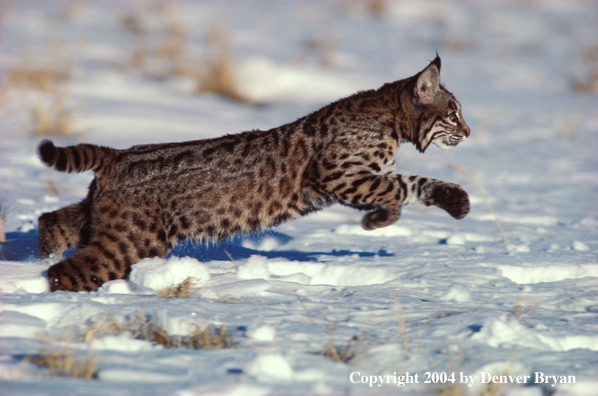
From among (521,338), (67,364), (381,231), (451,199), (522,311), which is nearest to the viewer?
(67,364)

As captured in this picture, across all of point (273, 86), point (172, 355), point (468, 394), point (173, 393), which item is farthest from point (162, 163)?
point (273, 86)

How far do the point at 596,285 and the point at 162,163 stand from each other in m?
3.16

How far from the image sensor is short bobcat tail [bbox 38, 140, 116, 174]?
3660mm

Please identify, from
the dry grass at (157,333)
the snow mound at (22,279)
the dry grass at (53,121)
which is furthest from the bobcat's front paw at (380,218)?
the dry grass at (53,121)

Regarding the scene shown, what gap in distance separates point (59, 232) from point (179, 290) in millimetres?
1158

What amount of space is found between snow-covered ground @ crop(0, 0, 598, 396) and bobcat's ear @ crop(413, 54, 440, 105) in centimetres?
126

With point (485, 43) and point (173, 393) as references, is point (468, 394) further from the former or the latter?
point (485, 43)

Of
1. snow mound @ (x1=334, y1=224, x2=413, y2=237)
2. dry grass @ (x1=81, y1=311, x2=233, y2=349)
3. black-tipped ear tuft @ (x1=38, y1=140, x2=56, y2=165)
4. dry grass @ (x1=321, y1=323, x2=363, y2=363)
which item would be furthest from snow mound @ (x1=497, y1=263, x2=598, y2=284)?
black-tipped ear tuft @ (x1=38, y1=140, x2=56, y2=165)

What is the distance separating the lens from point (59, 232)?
4.13 metres

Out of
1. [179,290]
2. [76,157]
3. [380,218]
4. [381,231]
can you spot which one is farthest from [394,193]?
[76,157]

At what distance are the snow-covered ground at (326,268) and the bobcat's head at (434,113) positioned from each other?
924 mm

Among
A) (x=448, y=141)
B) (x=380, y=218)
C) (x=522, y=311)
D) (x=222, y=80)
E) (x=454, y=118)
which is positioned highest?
(x=222, y=80)

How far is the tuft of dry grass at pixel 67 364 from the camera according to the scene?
7.79 ft

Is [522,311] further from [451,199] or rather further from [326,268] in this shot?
[326,268]
